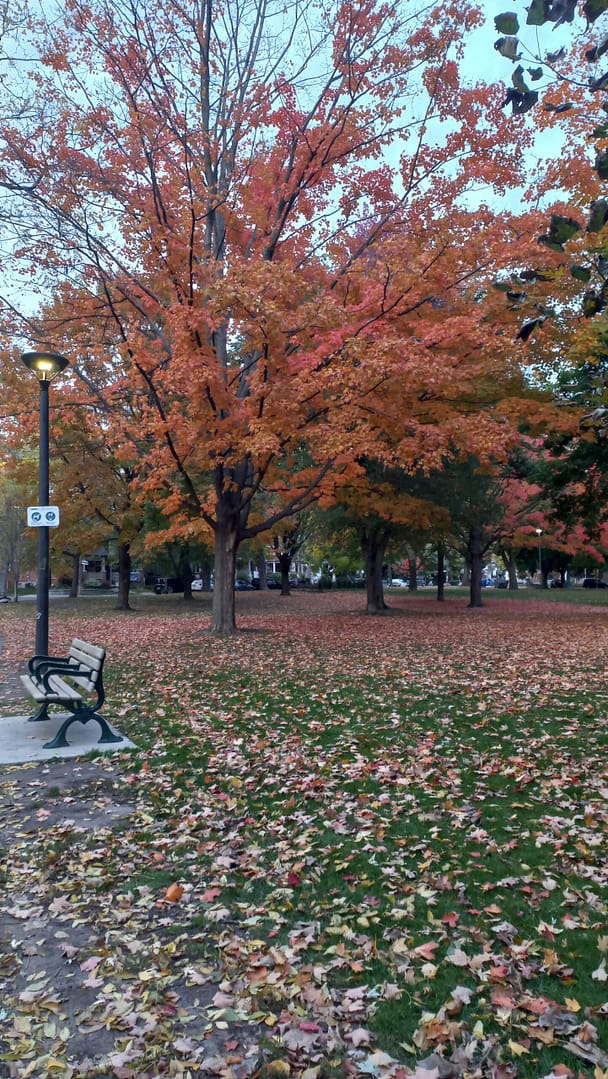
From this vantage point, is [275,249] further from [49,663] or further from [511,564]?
[511,564]

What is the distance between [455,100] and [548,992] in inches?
584

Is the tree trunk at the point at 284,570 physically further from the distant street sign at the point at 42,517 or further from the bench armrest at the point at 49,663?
the bench armrest at the point at 49,663

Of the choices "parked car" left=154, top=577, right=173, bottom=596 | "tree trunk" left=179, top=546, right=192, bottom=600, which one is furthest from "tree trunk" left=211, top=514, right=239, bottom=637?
"parked car" left=154, top=577, right=173, bottom=596

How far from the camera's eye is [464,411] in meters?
17.6

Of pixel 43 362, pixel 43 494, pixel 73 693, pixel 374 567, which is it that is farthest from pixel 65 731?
pixel 374 567

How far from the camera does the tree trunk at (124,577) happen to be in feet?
102

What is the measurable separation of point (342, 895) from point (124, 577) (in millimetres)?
29157

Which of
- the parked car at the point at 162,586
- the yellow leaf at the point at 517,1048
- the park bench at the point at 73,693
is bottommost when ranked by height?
the yellow leaf at the point at 517,1048

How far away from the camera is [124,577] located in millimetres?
31891

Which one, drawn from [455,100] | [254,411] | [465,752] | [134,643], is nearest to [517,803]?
[465,752]

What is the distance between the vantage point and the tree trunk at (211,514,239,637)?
671 inches

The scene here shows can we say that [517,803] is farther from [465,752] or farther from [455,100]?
[455,100]

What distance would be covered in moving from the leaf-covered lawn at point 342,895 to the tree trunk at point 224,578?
8508mm

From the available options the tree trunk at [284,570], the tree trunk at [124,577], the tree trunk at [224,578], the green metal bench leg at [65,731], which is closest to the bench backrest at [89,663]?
the green metal bench leg at [65,731]
